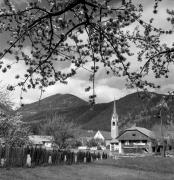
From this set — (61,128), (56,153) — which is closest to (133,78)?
(56,153)

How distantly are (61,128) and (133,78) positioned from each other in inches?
1978

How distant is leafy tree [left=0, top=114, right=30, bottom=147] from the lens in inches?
1394

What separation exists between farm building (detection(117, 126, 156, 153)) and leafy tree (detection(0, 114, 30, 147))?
204 feet

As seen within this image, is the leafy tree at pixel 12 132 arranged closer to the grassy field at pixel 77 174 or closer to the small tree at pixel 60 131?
the grassy field at pixel 77 174

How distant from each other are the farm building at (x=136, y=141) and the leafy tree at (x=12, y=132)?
62127mm

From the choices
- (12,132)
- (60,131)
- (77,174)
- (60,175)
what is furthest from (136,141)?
(60,175)

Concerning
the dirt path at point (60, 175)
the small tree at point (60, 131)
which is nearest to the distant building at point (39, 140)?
the small tree at point (60, 131)

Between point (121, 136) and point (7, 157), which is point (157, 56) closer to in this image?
point (7, 157)

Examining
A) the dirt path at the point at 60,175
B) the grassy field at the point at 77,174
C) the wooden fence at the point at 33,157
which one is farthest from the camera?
the wooden fence at the point at 33,157

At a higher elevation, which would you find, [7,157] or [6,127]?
[6,127]

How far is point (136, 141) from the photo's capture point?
323 ft

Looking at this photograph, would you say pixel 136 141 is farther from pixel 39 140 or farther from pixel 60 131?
pixel 60 131

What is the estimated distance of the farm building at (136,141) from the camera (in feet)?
317

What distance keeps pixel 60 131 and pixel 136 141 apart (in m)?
48.3
